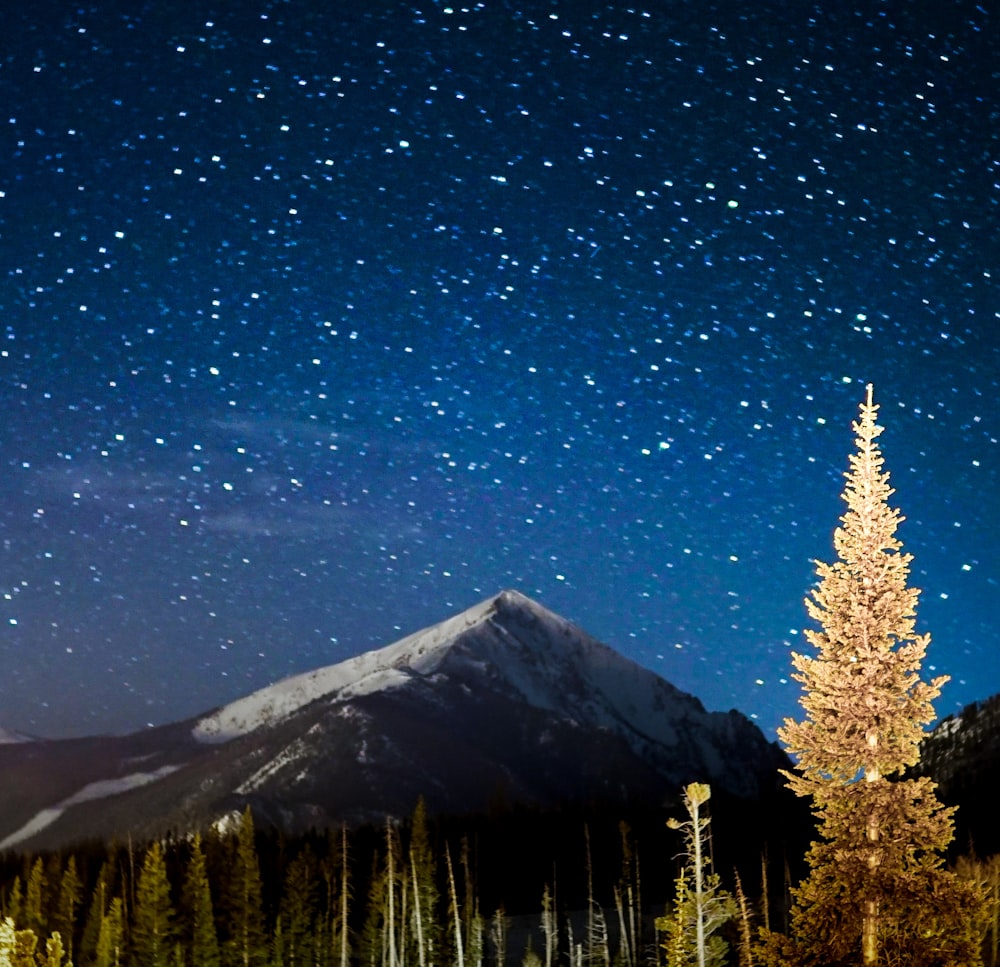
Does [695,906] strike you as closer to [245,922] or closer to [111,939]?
[245,922]

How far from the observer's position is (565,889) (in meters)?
145

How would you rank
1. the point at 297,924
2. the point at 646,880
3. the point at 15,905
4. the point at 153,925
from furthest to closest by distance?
the point at 646,880
the point at 15,905
the point at 297,924
the point at 153,925

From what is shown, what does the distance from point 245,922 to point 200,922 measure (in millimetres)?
3201

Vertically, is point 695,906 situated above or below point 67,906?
above

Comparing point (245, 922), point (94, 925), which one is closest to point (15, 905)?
point (94, 925)

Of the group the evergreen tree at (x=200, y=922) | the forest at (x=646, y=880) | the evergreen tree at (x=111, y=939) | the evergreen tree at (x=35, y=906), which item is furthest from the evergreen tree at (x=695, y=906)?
the evergreen tree at (x=35, y=906)

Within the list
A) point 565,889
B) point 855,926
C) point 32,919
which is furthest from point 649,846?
point 855,926

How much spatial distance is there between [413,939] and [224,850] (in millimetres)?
25392

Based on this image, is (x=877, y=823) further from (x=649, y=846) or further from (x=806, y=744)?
(x=649, y=846)

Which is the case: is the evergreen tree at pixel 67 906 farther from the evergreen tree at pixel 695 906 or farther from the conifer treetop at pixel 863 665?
A: the conifer treetop at pixel 863 665

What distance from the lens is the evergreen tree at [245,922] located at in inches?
3728

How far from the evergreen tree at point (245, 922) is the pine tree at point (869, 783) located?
251ft

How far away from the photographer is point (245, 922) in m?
94.6

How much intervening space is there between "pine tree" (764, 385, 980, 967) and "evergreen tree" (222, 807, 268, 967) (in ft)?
251
